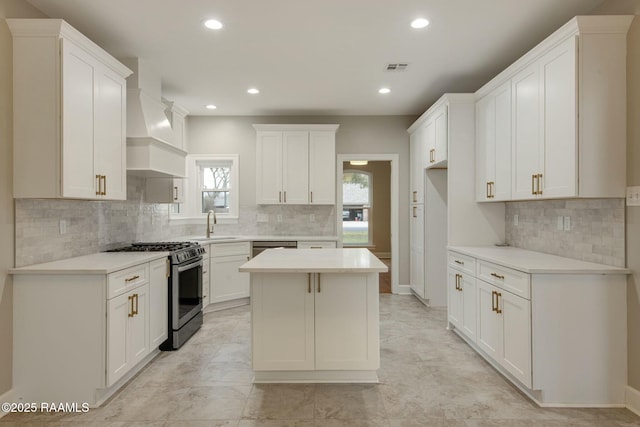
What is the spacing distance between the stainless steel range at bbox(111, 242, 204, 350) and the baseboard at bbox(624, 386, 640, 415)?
11.7 feet

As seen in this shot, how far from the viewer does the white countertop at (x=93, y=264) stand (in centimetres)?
239

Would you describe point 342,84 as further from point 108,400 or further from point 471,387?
point 108,400

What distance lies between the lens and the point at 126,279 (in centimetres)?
270

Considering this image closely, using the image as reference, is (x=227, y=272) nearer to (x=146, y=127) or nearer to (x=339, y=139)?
(x=146, y=127)

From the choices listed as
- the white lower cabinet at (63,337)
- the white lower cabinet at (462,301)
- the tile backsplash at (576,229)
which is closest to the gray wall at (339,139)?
the white lower cabinet at (462,301)

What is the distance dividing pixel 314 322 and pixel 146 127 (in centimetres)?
243

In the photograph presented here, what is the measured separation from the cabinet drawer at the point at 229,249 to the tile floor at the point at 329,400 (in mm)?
1541

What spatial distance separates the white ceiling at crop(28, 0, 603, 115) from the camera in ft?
8.78

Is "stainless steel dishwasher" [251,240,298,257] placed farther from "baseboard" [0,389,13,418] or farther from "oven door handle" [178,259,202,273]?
"baseboard" [0,389,13,418]

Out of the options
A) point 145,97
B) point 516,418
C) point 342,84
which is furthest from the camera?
point 342,84

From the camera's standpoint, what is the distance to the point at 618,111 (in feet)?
7.80

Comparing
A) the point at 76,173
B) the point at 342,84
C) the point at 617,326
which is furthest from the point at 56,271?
the point at 617,326

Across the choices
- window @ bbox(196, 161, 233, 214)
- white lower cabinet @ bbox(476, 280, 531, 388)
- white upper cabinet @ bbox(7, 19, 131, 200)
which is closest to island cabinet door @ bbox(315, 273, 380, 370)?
white lower cabinet @ bbox(476, 280, 531, 388)

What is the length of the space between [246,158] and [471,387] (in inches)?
171
